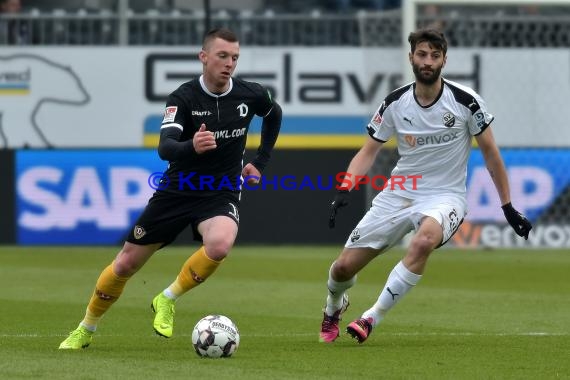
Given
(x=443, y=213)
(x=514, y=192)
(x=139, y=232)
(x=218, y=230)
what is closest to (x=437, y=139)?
(x=443, y=213)

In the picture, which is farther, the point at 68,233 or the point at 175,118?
the point at 68,233

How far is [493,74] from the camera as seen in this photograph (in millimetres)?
21734

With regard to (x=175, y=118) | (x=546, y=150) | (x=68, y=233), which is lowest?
(x=68, y=233)

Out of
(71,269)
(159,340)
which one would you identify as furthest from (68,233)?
(159,340)

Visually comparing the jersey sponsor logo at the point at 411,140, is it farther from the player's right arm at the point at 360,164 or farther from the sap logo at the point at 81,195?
the sap logo at the point at 81,195

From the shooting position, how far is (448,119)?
29.0 ft

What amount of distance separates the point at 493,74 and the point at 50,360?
15142mm

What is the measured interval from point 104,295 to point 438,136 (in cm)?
242

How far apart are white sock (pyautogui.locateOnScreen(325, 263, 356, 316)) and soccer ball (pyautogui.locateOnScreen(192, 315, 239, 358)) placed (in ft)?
3.97

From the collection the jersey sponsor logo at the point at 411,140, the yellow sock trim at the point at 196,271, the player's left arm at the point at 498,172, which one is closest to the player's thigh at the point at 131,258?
the yellow sock trim at the point at 196,271

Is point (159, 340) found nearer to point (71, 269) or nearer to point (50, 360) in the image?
point (50, 360)

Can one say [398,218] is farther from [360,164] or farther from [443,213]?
[360,164]

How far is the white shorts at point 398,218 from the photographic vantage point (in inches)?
343

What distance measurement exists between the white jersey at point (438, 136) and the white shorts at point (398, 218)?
74 millimetres
